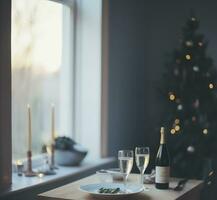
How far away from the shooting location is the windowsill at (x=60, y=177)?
2852 mm

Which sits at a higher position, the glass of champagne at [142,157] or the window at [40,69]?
the window at [40,69]

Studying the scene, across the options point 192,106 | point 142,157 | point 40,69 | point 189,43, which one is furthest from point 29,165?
point 189,43

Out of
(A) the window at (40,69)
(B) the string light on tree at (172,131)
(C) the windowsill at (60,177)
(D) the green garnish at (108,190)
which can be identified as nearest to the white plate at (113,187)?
(D) the green garnish at (108,190)

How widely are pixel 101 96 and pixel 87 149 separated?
44 cm

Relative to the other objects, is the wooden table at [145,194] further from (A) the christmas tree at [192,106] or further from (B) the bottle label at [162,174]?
(A) the christmas tree at [192,106]

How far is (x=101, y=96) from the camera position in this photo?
12.8ft

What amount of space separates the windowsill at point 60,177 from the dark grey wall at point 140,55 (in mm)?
324

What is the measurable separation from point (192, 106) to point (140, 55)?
82cm

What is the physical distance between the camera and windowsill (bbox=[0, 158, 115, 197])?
2852 mm

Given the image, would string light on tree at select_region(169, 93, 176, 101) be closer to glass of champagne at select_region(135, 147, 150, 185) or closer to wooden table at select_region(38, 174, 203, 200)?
wooden table at select_region(38, 174, 203, 200)

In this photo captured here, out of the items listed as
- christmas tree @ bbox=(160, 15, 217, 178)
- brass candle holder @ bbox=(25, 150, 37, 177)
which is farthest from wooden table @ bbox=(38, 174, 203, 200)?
christmas tree @ bbox=(160, 15, 217, 178)

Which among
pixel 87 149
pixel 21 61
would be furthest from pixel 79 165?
pixel 21 61

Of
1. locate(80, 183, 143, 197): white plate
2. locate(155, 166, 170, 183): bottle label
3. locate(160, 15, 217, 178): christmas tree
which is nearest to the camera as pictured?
locate(80, 183, 143, 197): white plate

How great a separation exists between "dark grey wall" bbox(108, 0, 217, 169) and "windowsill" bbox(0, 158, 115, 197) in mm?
324
